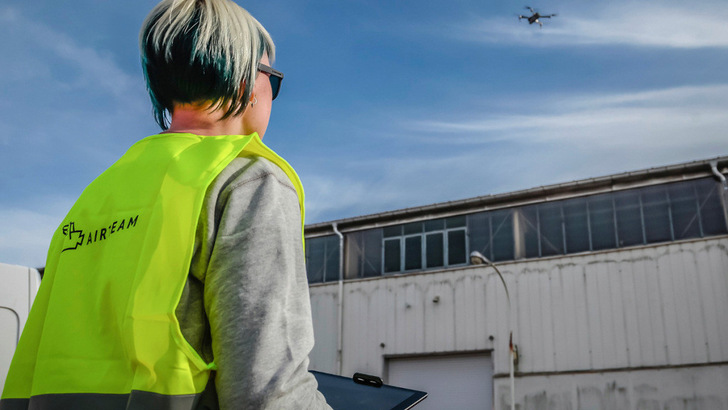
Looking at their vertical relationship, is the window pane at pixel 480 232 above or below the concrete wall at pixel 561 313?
above

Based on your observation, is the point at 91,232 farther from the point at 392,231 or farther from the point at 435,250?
the point at 392,231

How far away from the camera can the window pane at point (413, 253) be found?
2553 cm

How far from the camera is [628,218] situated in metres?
22.6

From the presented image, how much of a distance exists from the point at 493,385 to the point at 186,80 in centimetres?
2253

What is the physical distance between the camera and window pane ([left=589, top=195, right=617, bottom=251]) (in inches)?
893

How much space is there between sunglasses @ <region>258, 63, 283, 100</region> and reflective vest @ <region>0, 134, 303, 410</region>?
28 centimetres

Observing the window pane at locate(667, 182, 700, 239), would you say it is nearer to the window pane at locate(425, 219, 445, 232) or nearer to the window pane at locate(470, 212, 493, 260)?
the window pane at locate(470, 212, 493, 260)

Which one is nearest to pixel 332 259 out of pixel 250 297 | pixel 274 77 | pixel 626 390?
pixel 626 390

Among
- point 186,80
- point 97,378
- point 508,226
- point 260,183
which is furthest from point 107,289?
point 508,226

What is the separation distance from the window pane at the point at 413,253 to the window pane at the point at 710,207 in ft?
29.1

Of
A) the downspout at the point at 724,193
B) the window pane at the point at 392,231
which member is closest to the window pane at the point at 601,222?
the downspout at the point at 724,193

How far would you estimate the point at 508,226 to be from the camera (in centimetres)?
2414

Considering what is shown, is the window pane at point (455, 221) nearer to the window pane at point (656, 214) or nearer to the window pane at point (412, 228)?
the window pane at point (412, 228)

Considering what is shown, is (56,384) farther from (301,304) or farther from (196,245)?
(301,304)
